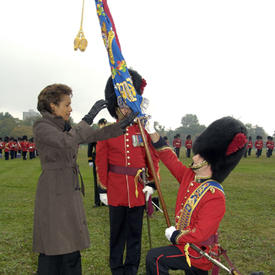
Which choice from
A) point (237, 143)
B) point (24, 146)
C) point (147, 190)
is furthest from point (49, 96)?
point (24, 146)

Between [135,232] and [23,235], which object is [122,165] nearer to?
[135,232]

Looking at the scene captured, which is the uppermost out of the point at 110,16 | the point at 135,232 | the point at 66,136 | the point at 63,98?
the point at 110,16

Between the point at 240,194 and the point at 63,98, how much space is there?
26.4 feet

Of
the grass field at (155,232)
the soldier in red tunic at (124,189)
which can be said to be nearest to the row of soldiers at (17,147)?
the grass field at (155,232)

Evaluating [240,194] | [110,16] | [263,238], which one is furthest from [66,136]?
[240,194]

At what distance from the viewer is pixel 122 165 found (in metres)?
3.55

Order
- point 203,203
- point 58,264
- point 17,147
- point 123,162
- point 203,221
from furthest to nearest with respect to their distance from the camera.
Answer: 1. point 17,147
2. point 123,162
3. point 58,264
4. point 203,203
5. point 203,221

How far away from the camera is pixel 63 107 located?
2.80 metres

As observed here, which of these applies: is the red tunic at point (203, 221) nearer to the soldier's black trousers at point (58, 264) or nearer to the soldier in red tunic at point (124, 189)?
the soldier in red tunic at point (124, 189)

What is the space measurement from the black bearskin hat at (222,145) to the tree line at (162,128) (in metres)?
34.5

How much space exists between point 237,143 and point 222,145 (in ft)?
0.46

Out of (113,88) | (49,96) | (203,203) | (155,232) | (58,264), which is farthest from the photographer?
(155,232)

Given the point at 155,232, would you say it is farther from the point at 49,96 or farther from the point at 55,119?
the point at 49,96

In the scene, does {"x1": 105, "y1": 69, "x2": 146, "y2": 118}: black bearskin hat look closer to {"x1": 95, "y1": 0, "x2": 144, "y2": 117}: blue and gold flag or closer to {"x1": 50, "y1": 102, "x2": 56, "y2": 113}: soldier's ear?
{"x1": 95, "y1": 0, "x2": 144, "y2": 117}: blue and gold flag
